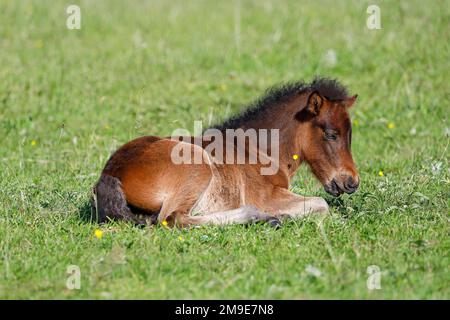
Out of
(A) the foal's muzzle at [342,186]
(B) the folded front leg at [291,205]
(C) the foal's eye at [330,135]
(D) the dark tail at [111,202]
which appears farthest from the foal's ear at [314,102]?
(D) the dark tail at [111,202]

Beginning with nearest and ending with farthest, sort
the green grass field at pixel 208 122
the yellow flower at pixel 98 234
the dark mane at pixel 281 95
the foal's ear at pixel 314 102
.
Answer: the green grass field at pixel 208 122 → the yellow flower at pixel 98 234 → the foal's ear at pixel 314 102 → the dark mane at pixel 281 95

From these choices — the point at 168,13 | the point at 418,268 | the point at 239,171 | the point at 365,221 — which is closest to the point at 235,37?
the point at 168,13

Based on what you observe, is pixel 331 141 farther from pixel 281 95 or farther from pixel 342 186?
pixel 281 95

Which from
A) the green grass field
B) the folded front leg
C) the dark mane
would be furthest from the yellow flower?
the dark mane

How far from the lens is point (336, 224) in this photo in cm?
664

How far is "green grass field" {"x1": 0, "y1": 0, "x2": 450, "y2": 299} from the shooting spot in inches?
221

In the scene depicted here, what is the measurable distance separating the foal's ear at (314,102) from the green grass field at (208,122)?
93 centimetres

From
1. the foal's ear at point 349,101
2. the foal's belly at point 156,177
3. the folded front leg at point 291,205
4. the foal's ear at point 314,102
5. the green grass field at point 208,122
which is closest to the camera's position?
the green grass field at point 208,122

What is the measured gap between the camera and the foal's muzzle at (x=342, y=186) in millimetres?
7230

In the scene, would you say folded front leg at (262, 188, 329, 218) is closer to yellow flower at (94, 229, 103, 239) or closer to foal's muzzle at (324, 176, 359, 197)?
foal's muzzle at (324, 176, 359, 197)

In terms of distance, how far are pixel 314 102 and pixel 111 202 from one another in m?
2.14

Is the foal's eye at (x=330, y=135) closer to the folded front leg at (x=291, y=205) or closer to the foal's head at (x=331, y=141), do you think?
the foal's head at (x=331, y=141)

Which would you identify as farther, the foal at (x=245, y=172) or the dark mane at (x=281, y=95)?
the dark mane at (x=281, y=95)

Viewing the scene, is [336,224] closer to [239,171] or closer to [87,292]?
[239,171]
